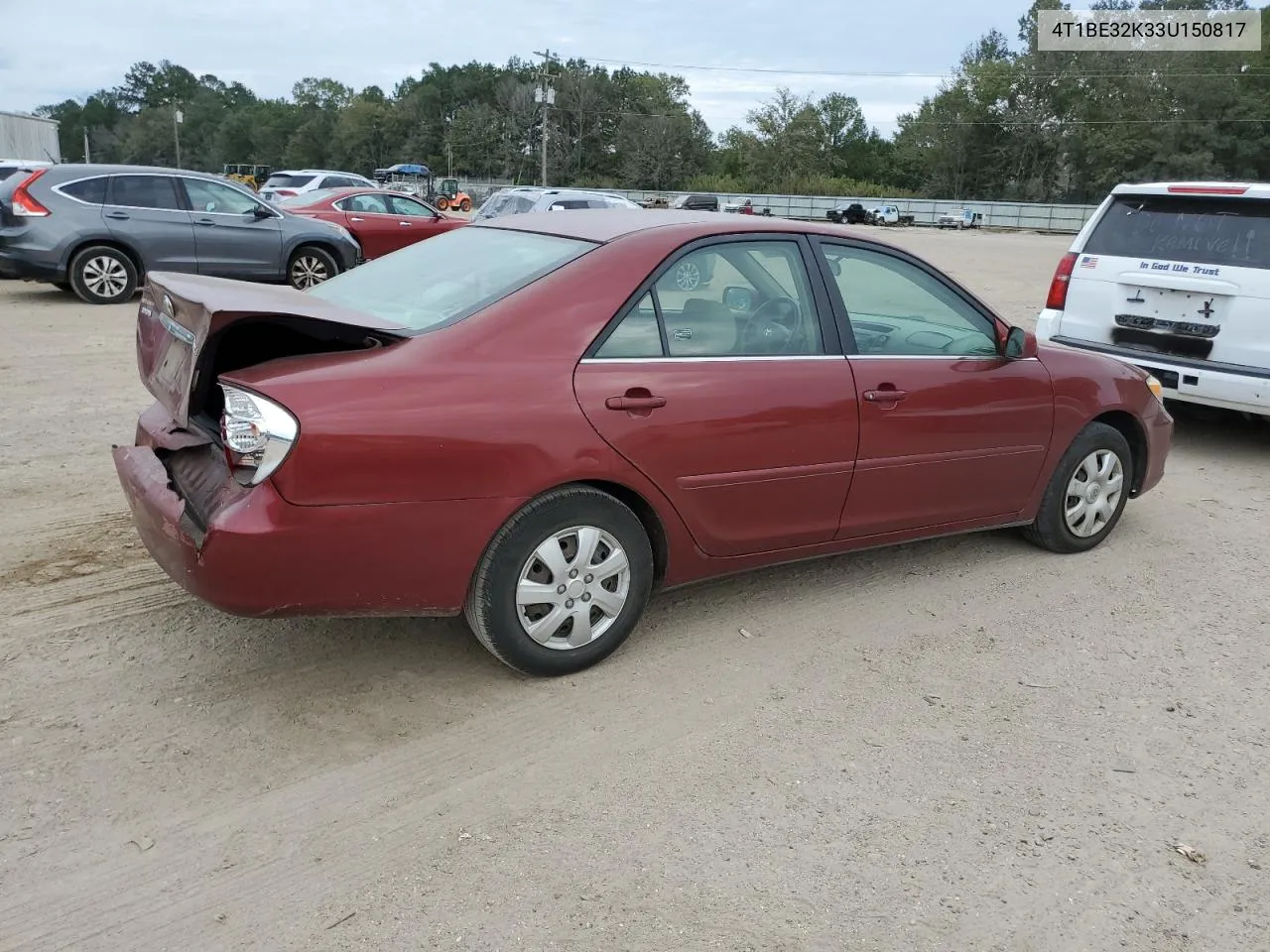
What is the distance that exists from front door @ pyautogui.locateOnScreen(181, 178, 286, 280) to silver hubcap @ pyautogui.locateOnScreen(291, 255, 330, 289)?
0.22 metres

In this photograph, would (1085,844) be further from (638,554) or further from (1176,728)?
(638,554)

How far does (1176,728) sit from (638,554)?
187 cm

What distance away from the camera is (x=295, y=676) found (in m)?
3.52

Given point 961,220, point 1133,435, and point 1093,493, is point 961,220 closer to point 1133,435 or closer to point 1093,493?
point 1133,435

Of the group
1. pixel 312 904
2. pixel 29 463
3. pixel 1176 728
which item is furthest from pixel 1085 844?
pixel 29 463

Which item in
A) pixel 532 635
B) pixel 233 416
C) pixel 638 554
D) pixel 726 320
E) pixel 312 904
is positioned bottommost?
pixel 312 904

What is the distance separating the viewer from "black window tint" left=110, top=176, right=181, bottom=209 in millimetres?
11539

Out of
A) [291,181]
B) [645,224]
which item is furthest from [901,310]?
[291,181]

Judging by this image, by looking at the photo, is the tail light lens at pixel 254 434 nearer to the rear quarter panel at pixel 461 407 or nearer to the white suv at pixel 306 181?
the rear quarter panel at pixel 461 407

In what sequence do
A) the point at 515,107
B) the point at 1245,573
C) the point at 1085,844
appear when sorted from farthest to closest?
the point at 515,107 < the point at 1245,573 < the point at 1085,844

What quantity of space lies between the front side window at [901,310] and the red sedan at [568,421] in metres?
0.01

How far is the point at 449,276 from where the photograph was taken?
3.82 m

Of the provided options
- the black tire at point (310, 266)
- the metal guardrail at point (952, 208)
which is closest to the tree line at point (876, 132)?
the metal guardrail at point (952, 208)

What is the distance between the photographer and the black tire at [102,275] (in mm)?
11500
